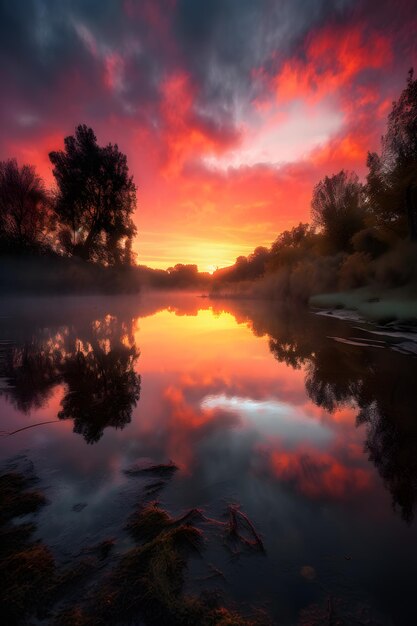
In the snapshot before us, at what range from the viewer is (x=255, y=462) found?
267 cm

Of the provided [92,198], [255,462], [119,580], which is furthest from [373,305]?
[92,198]

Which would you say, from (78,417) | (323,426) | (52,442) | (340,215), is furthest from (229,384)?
(340,215)

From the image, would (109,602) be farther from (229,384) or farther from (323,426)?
(229,384)

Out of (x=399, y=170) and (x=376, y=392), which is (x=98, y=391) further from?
(x=399, y=170)

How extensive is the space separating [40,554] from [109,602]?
1.80 feet

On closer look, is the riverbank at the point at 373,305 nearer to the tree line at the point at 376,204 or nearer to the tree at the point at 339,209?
the tree line at the point at 376,204

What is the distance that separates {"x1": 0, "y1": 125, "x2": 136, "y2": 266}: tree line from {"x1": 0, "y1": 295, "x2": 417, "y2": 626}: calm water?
21130 millimetres

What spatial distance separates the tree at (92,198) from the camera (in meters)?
24.6

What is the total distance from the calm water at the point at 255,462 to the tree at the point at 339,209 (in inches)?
1006

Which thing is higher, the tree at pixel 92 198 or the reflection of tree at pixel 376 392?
the tree at pixel 92 198

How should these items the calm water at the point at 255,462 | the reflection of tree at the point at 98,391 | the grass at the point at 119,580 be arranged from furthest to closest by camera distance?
1. the reflection of tree at the point at 98,391
2. the calm water at the point at 255,462
3. the grass at the point at 119,580

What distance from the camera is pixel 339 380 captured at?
5.11 meters

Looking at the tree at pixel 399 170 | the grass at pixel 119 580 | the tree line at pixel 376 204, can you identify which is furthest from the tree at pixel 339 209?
the grass at pixel 119 580

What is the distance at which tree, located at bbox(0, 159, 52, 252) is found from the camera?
21.4 metres
